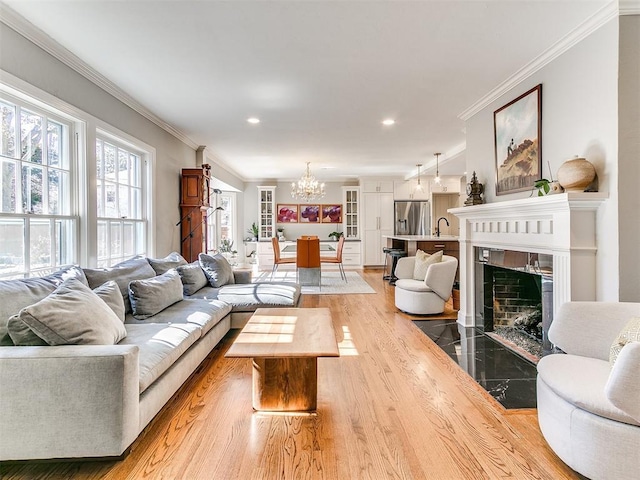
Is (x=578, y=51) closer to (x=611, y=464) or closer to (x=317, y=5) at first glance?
(x=317, y=5)

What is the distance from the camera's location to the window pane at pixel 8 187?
Result: 2.28m

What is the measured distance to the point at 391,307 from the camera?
16.2ft

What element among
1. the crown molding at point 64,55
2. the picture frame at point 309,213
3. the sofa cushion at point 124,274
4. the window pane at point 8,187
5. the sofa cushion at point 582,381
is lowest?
the sofa cushion at point 582,381

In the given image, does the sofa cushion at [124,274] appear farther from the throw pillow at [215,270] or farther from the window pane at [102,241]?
the throw pillow at [215,270]

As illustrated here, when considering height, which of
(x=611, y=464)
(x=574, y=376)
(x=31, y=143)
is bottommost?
(x=611, y=464)

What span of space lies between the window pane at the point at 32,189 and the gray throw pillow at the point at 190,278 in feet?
4.93

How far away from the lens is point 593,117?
7.69 feet

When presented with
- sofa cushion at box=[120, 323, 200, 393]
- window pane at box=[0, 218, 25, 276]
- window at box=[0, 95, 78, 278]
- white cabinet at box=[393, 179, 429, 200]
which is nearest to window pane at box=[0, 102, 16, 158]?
window at box=[0, 95, 78, 278]

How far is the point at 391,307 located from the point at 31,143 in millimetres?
4307

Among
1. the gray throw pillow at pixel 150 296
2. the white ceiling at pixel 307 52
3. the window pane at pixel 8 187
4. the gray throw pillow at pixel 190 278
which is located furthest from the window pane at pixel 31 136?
the gray throw pillow at pixel 190 278

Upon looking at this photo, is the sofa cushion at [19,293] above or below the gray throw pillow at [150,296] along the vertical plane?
above

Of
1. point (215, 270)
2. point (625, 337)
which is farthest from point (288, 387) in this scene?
point (215, 270)

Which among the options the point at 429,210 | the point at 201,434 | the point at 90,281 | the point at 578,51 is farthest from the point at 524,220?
the point at 429,210

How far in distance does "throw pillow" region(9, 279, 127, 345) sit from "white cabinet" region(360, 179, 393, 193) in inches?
306
